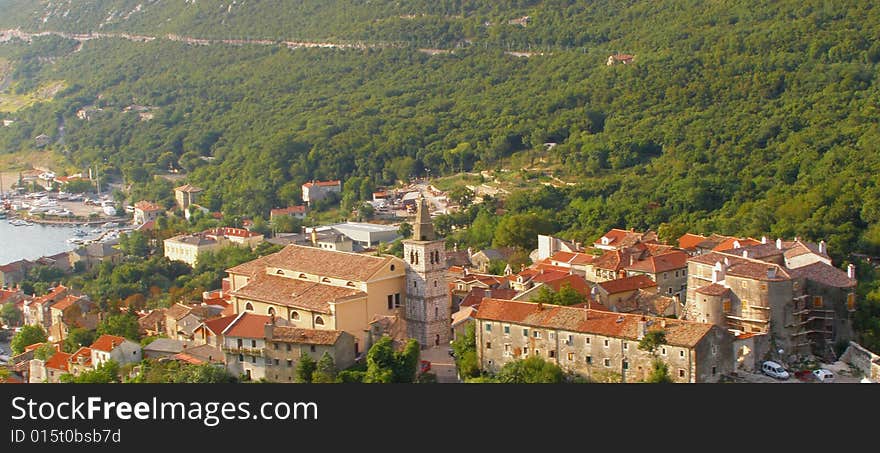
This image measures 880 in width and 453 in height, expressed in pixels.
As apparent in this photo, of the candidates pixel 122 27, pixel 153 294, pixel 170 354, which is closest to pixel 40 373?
pixel 170 354

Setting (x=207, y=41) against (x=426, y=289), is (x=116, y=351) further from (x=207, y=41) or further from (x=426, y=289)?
(x=207, y=41)

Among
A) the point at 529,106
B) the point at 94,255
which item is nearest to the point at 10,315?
the point at 94,255

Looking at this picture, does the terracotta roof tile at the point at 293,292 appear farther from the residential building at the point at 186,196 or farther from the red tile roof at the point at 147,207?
the residential building at the point at 186,196

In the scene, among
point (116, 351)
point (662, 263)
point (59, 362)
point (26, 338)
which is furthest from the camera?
point (26, 338)

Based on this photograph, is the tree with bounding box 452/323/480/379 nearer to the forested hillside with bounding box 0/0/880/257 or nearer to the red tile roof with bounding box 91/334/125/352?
the red tile roof with bounding box 91/334/125/352

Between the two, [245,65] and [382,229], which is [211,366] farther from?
[245,65]

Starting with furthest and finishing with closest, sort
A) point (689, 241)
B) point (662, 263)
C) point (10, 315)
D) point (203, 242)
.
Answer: point (203, 242)
point (10, 315)
point (689, 241)
point (662, 263)
